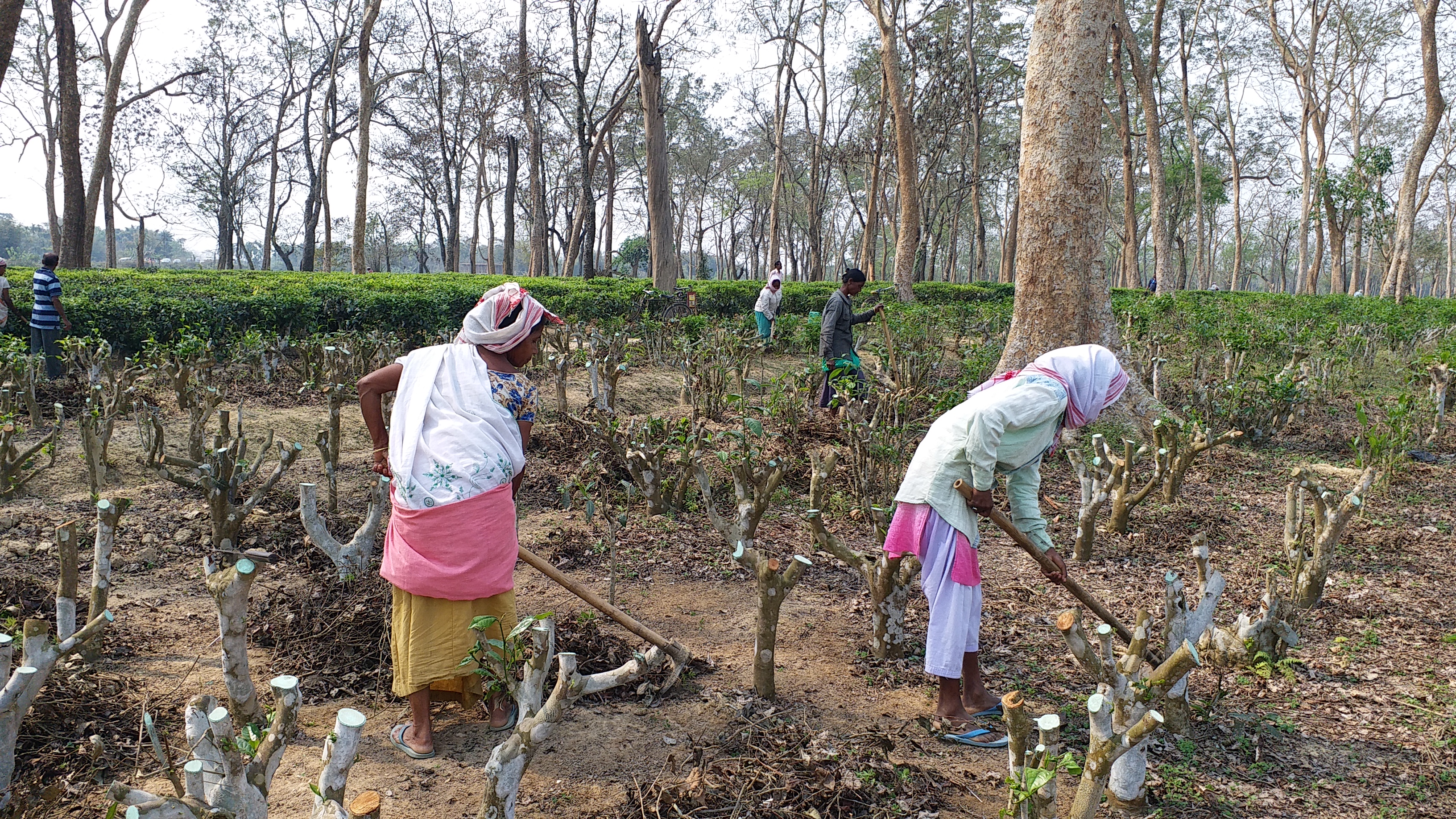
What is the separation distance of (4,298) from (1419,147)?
19390 mm

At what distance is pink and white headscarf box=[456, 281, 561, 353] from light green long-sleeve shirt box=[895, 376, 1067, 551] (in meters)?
1.38

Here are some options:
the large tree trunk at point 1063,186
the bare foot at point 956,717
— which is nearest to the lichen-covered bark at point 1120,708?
the bare foot at point 956,717

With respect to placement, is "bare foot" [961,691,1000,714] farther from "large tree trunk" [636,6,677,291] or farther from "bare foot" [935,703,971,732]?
"large tree trunk" [636,6,677,291]

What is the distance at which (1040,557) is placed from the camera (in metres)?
3.05

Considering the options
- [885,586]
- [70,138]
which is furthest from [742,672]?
[70,138]

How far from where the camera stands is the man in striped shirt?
25.0 feet

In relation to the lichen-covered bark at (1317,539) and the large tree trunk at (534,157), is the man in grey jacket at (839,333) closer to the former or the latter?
the lichen-covered bark at (1317,539)

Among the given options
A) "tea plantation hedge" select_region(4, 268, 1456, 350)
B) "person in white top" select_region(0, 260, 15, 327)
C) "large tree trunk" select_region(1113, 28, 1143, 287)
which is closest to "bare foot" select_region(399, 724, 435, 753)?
"tea plantation hedge" select_region(4, 268, 1456, 350)

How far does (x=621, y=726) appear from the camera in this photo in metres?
3.02

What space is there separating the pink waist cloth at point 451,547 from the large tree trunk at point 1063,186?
219 inches

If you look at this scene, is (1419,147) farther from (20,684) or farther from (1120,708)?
(20,684)

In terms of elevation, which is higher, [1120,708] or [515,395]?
[515,395]

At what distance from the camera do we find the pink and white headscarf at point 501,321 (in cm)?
281

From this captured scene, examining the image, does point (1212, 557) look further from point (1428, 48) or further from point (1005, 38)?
point (1005, 38)
